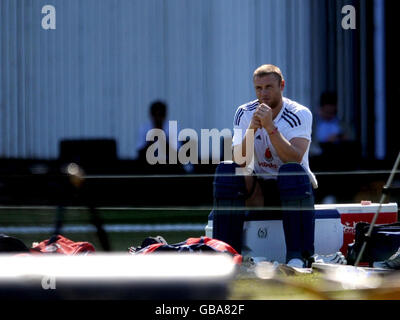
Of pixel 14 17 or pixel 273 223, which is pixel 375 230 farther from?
pixel 14 17

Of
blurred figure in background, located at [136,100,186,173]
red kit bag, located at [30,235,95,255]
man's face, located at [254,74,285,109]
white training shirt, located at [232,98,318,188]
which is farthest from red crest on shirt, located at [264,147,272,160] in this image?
red kit bag, located at [30,235,95,255]

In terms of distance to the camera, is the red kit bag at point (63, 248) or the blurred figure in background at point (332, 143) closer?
the red kit bag at point (63, 248)

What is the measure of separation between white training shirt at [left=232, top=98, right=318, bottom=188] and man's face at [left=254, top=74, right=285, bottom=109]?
0.20ft

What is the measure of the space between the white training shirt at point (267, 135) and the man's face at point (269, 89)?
0.20 feet

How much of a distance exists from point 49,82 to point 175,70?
62 centimetres

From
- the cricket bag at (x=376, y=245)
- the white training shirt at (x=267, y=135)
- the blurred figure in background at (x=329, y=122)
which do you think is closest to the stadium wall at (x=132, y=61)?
the blurred figure in background at (x=329, y=122)

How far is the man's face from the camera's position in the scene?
11.1 ft

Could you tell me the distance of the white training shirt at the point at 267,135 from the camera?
342 centimetres

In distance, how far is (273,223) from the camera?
11.2ft

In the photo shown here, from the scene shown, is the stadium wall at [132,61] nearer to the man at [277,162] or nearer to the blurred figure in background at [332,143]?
the blurred figure in background at [332,143]

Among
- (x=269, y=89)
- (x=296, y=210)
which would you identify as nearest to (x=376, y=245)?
(x=296, y=210)

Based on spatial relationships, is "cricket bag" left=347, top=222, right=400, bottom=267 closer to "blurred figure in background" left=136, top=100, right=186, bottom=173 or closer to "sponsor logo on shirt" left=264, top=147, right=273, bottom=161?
"sponsor logo on shirt" left=264, top=147, right=273, bottom=161

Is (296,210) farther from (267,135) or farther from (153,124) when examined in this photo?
(153,124)

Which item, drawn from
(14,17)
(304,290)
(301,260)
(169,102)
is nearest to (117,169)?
(169,102)
